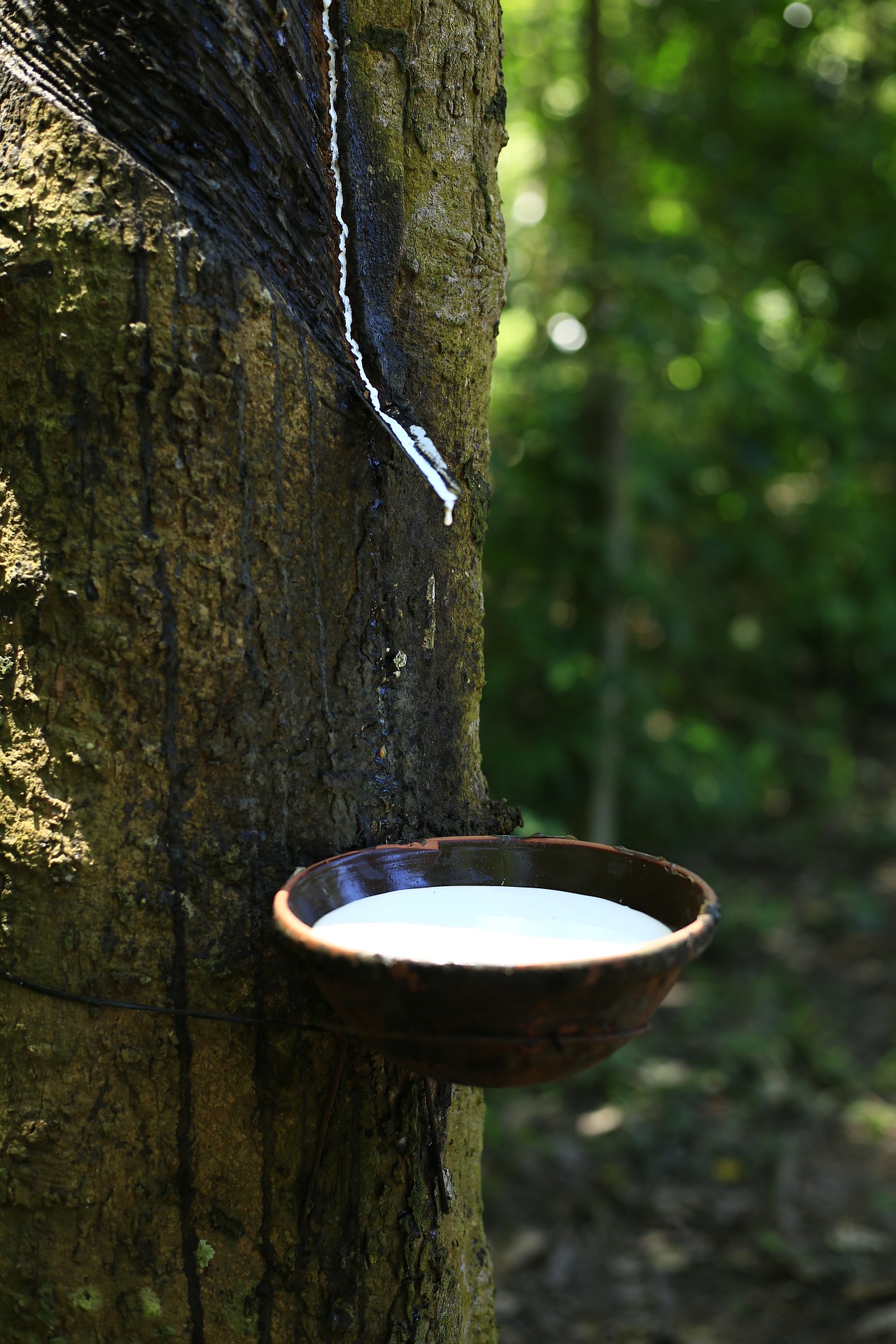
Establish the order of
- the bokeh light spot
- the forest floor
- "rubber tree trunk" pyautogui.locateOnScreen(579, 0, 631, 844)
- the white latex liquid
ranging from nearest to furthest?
the white latex liquid → the forest floor → the bokeh light spot → "rubber tree trunk" pyautogui.locateOnScreen(579, 0, 631, 844)

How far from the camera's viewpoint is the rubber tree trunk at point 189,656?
122cm

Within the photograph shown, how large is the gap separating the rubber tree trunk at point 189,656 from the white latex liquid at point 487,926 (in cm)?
14

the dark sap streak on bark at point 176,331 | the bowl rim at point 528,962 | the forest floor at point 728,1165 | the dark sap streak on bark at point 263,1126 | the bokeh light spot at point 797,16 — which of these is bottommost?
the forest floor at point 728,1165

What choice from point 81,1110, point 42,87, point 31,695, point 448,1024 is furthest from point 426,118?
point 81,1110

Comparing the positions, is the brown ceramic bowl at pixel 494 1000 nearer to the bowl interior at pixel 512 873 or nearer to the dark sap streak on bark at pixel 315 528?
the bowl interior at pixel 512 873

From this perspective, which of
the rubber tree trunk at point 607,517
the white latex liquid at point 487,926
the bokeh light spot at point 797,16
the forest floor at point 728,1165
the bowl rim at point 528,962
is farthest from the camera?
the rubber tree trunk at point 607,517

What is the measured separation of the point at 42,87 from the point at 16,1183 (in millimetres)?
1289

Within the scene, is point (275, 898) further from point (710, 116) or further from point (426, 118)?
point (710, 116)

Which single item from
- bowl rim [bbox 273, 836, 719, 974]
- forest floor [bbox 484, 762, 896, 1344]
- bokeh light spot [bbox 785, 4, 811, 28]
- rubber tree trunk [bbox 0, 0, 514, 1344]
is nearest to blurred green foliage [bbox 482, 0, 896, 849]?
bokeh light spot [bbox 785, 4, 811, 28]

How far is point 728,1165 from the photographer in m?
3.55

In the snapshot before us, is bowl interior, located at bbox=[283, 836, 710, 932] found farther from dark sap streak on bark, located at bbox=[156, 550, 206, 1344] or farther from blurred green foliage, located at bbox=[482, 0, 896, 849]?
blurred green foliage, located at bbox=[482, 0, 896, 849]

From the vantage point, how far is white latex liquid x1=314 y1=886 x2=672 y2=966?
114 centimetres

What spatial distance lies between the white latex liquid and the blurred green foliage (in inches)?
125

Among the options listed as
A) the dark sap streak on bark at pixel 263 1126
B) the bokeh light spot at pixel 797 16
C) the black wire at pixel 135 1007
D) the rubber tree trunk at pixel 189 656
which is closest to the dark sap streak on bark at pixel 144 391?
the rubber tree trunk at pixel 189 656
